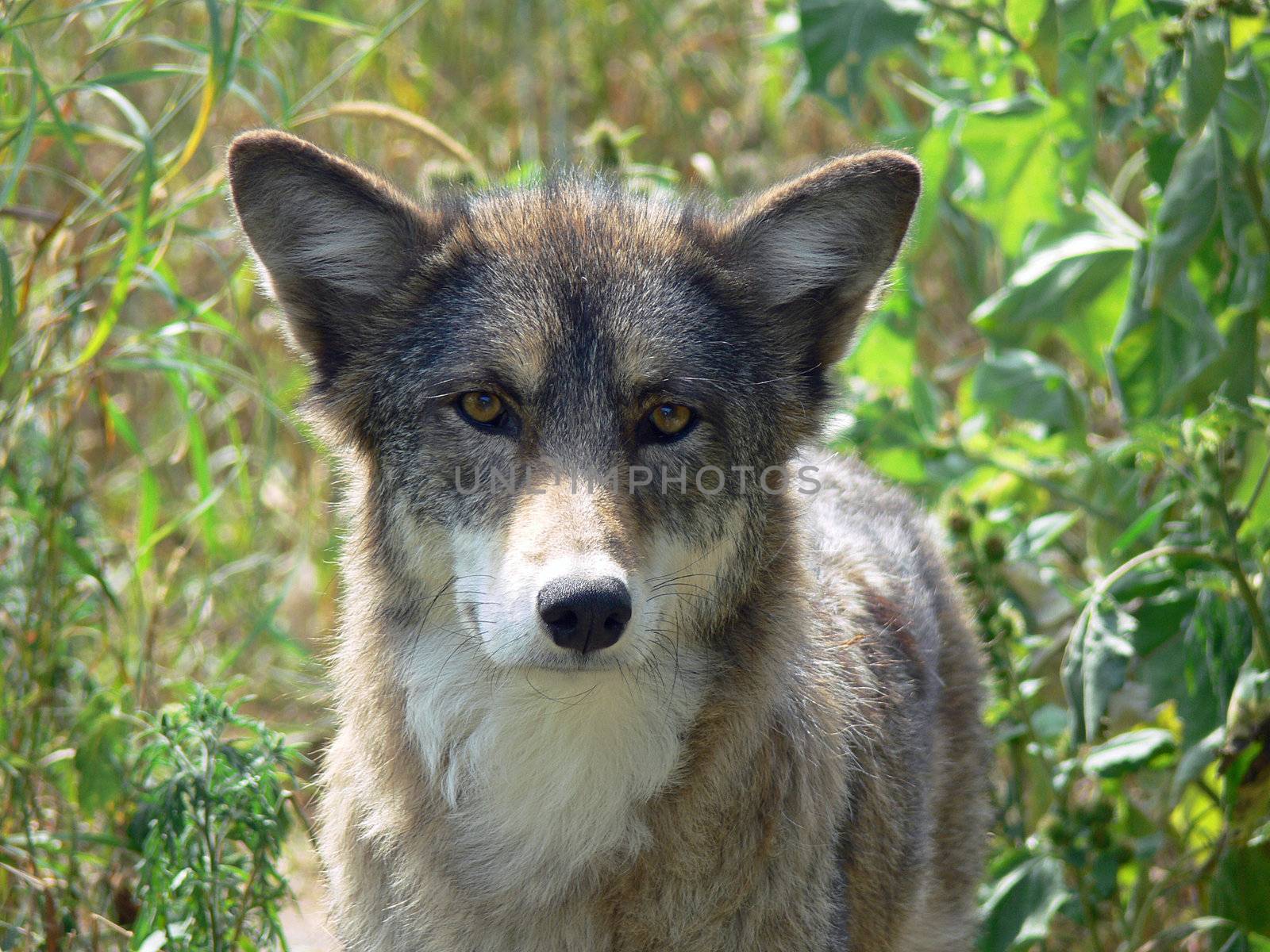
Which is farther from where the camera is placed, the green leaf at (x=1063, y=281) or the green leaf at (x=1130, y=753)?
the green leaf at (x=1063, y=281)

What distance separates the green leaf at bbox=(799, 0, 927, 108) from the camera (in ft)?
14.9

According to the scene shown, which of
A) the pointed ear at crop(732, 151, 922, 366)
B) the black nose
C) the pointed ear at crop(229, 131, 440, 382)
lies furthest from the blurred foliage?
the black nose

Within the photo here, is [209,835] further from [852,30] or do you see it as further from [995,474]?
[852,30]

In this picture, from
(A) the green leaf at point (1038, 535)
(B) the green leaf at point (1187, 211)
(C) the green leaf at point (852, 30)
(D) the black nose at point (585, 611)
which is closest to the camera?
(D) the black nose at point (585, 611)

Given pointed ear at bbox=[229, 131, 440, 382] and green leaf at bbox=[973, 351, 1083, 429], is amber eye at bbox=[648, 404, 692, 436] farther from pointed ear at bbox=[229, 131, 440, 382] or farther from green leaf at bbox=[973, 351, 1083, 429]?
green leaf at bbox=[973, 351, 1083, 429]

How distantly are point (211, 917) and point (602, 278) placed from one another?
1.82m

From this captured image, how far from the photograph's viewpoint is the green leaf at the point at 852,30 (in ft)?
14.9

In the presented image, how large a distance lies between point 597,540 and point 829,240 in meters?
1.16

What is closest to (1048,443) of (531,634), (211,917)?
(531,634)

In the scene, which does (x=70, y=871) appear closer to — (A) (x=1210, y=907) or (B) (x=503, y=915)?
(B) (x=503, y=915)

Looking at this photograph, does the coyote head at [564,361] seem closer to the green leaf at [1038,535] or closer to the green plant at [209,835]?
the green plant at [209,835]

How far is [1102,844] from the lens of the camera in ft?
13.6

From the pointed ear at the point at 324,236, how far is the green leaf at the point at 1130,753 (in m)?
2.39
